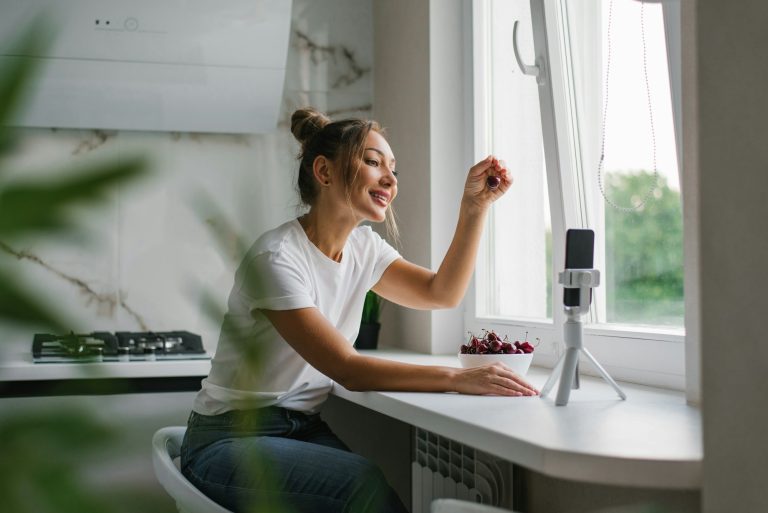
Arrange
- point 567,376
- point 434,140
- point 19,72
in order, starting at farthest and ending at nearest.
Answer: point 434,140, point 567,376, point 19,72

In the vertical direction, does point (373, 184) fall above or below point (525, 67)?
below

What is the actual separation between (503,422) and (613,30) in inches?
45.0

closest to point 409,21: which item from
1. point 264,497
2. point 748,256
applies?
point 748,256

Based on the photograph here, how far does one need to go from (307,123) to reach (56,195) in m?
2.07

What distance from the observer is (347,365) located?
5.67 ft

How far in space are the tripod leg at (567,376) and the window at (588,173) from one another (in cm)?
37

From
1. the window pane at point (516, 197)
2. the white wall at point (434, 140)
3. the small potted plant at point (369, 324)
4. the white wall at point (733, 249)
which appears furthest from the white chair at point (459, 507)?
the small potted plant at point (369, 324)

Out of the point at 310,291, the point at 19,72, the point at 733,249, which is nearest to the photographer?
the point at 19,72

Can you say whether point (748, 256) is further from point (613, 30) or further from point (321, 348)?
point (613, 30)

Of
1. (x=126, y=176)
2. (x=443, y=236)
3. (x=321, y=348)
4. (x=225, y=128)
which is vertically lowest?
(x=321, y=348)

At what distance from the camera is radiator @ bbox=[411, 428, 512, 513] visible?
6.43 feet

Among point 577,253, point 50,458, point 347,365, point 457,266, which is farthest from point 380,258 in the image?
point 50,458

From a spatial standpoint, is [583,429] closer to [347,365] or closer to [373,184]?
[347,365]

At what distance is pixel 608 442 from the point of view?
3.80 ft
